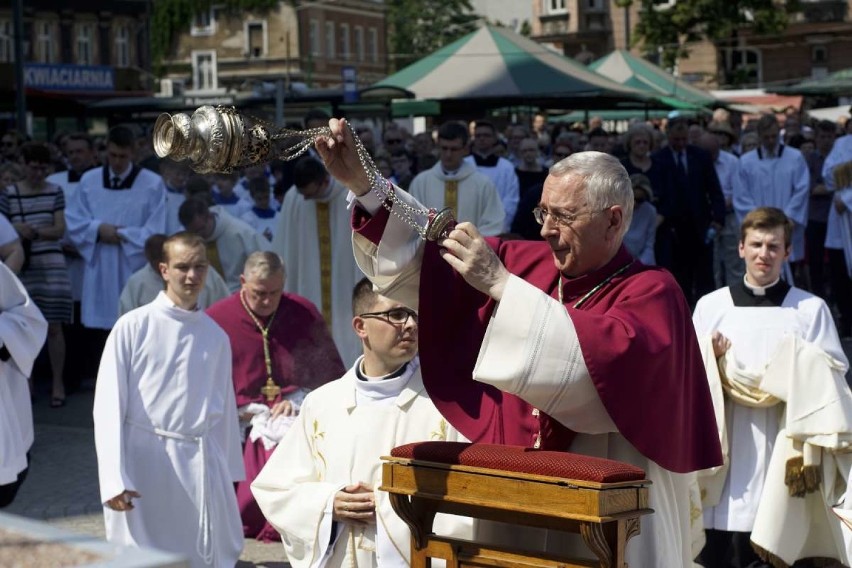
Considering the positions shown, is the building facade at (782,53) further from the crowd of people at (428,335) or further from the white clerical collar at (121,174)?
the white clerical collar at (121,174)

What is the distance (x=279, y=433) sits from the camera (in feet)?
26.1

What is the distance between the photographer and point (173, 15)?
74.4 m

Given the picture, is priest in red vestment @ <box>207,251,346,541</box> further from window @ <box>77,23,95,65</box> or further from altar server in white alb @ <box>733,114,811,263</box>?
window @ <box>77,23,95,65</box>

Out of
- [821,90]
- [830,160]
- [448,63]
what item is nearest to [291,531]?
[830,160]

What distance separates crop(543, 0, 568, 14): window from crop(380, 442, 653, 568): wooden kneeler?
6349 centimetres

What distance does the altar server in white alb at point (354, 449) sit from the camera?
4.89m

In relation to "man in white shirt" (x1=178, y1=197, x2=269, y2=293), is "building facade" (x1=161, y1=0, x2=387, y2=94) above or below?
above

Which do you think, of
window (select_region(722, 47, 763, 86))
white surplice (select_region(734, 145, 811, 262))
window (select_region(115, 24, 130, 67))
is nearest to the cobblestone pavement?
white surplice (select_region(734, 145, 811, 262))

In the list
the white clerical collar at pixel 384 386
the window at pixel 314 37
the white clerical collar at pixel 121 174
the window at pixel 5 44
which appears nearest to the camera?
the white clerical collar at pixel 384 386

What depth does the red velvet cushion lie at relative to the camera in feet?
11.3

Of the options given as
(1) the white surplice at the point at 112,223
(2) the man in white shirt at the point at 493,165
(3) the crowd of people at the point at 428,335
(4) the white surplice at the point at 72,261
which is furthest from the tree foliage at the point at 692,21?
(1) the white surplice at the point at 112,223

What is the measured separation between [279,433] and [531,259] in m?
3.98

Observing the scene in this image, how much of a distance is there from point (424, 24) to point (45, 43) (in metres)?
24.9

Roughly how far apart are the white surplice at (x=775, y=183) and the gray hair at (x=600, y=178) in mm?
10760
